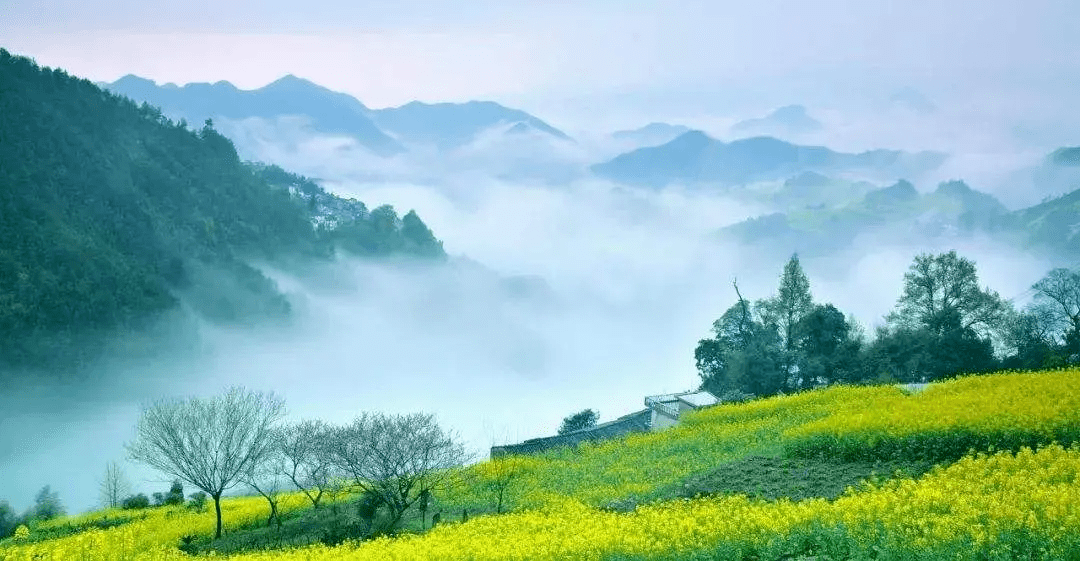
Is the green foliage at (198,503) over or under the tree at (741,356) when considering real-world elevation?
under

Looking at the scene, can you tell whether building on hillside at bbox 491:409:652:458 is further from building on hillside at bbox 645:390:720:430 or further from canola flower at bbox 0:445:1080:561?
canola flower at bbox 0:445:1080:561

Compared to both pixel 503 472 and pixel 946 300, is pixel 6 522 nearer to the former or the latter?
pixel 503 472

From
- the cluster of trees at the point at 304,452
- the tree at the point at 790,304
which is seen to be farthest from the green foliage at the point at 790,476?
the tree at the point at 790,304

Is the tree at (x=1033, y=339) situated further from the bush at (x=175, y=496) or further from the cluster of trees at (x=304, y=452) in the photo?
the bush at (x=175, y=496)

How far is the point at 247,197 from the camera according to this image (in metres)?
190

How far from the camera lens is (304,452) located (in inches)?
1486

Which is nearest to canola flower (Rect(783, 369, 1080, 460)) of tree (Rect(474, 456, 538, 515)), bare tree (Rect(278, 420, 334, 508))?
tree (Rect(474, 456, 538, 515))

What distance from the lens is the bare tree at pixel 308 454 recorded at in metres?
35.0

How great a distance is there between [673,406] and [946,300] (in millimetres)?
20945

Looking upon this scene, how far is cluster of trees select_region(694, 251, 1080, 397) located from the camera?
176 ft

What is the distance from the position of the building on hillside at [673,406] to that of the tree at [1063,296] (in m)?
24.2

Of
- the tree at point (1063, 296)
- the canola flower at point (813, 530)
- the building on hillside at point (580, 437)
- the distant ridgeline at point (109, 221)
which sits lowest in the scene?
the canola flower at point (813, 530)

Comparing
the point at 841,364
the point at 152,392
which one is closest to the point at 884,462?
the point at 841,364

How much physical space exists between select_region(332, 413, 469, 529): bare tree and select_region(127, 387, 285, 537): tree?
6091 millimetres
